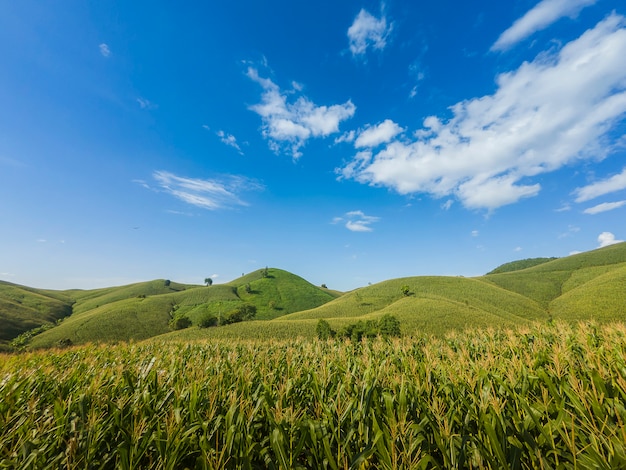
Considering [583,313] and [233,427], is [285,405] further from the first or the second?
[583,313]

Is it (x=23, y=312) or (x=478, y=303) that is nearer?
(x=478, y=303)

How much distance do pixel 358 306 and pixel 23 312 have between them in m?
135

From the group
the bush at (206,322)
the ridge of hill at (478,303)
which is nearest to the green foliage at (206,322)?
the bush at (206,322)

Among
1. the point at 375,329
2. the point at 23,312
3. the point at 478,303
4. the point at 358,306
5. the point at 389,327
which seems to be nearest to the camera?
the point at 375,329

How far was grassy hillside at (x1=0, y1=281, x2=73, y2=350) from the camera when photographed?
280ft

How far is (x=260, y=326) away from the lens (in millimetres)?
65188

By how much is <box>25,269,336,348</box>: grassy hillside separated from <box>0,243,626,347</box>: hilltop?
339 mm

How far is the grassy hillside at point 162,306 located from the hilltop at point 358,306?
13.3 inches

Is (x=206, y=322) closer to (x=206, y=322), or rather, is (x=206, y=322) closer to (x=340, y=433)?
(x=206, y=322)

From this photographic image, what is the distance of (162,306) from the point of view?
112 metres

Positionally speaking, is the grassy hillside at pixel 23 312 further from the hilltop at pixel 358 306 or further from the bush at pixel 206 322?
the bush at pixel 206 322

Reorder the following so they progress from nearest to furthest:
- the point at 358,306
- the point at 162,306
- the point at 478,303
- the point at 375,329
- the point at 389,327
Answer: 1. the point at 375,329
2. the point at 389,327
3. the point at 478,303
4. the point at 358,306
5. the point at 162,306

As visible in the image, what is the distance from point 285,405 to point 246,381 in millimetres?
1994

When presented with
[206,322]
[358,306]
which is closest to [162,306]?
[206,322]
